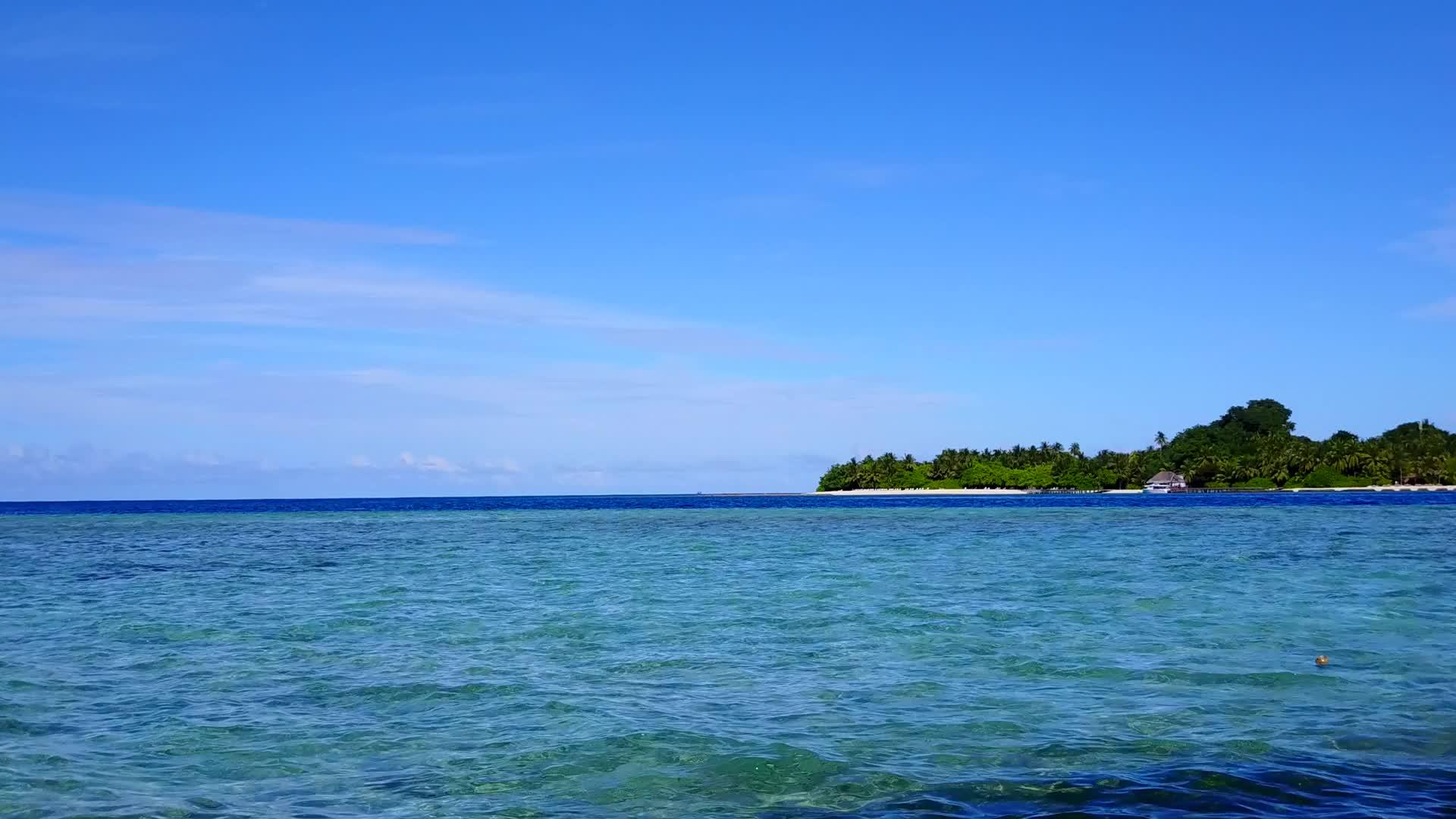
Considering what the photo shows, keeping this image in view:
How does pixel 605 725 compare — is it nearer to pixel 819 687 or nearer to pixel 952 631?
pixel 819 687

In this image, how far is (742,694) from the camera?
16828 millimetres

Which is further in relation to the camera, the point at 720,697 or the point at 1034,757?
the point at 720,697

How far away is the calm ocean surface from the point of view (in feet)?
38.0

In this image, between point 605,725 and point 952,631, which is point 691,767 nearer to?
point 605,725

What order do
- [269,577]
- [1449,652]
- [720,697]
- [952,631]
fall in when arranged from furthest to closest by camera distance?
1. [269,577]
2. [952,631]
3. [1449,652]
4. [720,697]

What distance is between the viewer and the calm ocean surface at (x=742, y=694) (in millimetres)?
11594

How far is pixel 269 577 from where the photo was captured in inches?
1576

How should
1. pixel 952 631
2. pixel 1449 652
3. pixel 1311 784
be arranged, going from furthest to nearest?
A: 1. pixel 952 631
2. pixel 1449 652
3. pixel 1311 784

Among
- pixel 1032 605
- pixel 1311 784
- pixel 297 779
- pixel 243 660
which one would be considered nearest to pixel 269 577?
pixel 243 660

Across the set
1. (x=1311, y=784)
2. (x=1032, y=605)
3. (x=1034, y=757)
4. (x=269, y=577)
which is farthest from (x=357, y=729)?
(x=269, y=577)

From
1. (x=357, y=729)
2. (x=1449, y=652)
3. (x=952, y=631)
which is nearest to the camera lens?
(x=357, y=729)

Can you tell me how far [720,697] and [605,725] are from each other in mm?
2285

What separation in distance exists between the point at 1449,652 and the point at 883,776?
13242 millimetres

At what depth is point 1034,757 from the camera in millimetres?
12625
